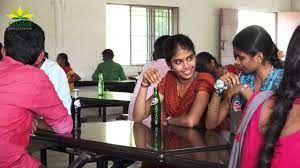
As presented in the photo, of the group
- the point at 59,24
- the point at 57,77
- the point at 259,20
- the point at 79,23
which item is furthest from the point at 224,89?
the point at 259,20

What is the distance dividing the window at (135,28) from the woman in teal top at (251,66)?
733cm

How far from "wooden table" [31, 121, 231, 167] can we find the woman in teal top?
12cm

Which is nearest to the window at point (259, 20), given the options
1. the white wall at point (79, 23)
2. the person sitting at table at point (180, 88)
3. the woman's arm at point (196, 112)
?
the white wall at point (79, 23)

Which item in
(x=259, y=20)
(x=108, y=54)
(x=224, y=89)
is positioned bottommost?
(x=108, y=54)

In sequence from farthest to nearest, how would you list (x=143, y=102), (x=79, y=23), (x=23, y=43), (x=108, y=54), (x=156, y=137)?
(x=79, y=23) → (x=108, y=54) → (x=143, y=102) → (x=156, y=137) → (x=23, y=43)

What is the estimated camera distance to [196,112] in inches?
100

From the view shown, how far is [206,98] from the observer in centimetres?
259

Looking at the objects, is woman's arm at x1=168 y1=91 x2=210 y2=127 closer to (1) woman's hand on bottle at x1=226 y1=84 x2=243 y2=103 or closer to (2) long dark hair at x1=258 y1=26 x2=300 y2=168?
(1) woman's hand on bottle at x1=226 y1=84 x2=243 y2=103

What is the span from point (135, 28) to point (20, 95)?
8.17 m

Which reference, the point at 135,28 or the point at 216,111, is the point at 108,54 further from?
the point at 216,111

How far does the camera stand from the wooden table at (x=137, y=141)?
1970 millimetres

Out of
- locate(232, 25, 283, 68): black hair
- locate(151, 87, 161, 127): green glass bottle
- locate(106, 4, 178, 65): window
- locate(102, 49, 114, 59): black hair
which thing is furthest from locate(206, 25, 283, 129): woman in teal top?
locate(106, 4, 178, 65): window

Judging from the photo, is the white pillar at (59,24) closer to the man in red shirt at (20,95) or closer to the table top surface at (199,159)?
the man in red shirt at (20,95)

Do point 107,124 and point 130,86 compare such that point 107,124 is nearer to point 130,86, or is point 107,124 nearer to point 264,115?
point 264,115
